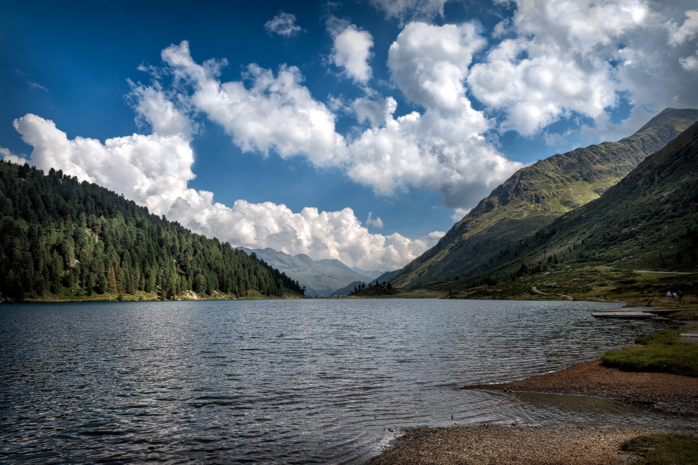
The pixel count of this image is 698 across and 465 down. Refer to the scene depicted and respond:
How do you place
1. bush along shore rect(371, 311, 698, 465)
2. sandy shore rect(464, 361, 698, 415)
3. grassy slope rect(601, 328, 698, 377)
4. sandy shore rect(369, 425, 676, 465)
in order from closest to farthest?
bush along shore rect(371, 311, 698, 465) → sandy shore rect(369, 425, 676, 465) → sandy shore rect(464, 361, 698, 415) → grassy slope rect(601, 328, 698, 377)

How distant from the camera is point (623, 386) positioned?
97.7ft

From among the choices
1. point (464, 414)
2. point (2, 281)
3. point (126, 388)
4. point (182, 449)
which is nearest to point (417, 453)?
point (464, 414)

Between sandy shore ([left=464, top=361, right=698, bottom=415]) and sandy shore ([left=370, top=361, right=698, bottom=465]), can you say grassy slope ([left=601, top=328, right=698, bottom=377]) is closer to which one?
sandy shore ([left=464, top=361, right=698, bottom=415])

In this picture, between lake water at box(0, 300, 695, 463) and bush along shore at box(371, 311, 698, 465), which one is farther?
lake water at box(0, 300, 695, 463)

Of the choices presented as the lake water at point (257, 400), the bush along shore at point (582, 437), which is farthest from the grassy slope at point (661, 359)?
the lake water at point (257, 400)

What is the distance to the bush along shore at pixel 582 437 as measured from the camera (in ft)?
54.4

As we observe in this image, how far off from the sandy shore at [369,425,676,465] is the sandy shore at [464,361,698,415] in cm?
806

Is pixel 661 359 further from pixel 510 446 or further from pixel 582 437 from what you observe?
pixel 510 446

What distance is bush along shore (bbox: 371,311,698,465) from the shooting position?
16594mm

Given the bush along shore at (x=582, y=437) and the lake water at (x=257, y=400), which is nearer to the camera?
the bush along shore at (x=582, y=437)

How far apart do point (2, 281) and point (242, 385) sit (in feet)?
816

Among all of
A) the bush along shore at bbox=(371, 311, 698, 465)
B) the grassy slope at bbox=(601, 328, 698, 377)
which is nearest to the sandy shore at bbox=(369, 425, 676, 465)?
the bush along shore at bbox=(371, 311, 698, 465)

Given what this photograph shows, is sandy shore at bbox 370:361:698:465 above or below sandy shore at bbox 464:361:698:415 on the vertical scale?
above

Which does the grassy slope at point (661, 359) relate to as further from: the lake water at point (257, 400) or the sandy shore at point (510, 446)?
the sandy shore at point (510, 446)
